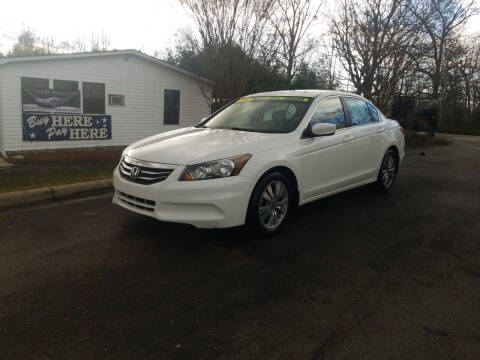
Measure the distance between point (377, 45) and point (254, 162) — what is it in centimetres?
1365

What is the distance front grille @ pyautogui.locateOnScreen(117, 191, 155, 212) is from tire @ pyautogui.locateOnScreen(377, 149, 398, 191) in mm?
4011

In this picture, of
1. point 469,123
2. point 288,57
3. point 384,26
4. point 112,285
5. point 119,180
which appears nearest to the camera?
point 112,285

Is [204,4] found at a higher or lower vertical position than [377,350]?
higher

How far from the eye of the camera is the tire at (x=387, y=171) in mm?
6691

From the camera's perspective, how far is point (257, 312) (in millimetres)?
2975

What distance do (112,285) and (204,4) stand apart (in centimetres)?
1278

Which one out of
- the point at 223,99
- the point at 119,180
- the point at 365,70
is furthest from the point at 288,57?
the point at 119,180

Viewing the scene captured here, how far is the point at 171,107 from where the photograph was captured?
16297 millimetres

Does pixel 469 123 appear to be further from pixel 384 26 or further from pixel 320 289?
pixel 320 289

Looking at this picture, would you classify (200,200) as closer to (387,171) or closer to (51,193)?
(51,193)

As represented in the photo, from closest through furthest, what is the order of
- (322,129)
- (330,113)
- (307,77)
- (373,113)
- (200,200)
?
1. (200,200)
2. (322,129)
3. (330,113)
4. (373,113)
5. (307,77)

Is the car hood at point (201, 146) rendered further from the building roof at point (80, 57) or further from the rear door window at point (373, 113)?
the building roof at point (80, 57)

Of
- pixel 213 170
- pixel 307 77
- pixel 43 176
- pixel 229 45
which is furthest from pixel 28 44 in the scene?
pixel 213 170

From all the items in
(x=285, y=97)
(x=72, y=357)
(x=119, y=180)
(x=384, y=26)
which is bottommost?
(x=72, y=357)
